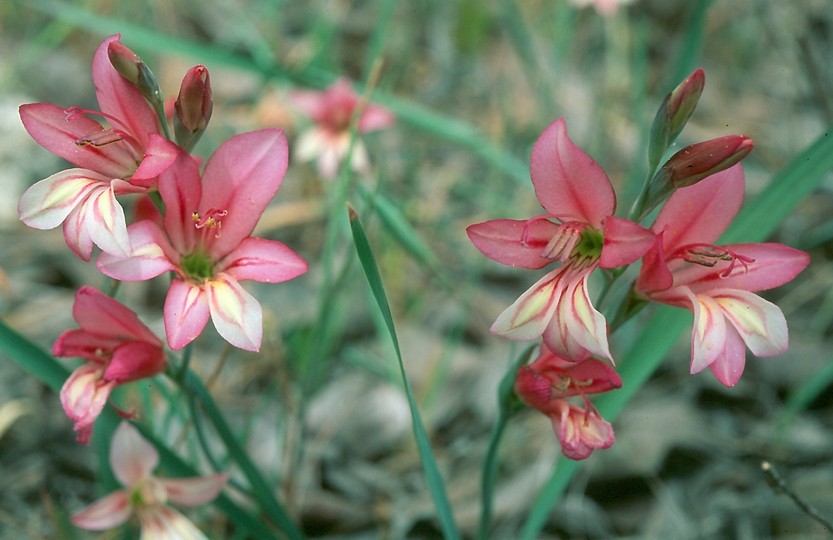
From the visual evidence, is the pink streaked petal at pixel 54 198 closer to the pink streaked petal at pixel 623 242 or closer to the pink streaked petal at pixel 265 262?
the pink streaked petal at pixel 265 262

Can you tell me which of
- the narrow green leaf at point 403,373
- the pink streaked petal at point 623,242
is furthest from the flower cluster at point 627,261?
the narrow green leaf at point 403,373

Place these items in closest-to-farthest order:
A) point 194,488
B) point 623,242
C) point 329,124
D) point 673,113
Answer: point 623,242 < point 673,113 < point 194,488 < point 329,124

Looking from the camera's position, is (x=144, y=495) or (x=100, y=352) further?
(x=144, y=495)

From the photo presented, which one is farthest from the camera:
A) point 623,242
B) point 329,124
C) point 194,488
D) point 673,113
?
point 329,124

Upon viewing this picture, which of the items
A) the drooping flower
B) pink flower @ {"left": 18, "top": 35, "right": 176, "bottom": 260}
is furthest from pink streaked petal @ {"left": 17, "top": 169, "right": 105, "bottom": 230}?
the drooping flower

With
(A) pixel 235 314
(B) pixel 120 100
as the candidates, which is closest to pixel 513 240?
(A) pixel 235 314

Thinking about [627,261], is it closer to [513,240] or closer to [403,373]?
[513,240]
